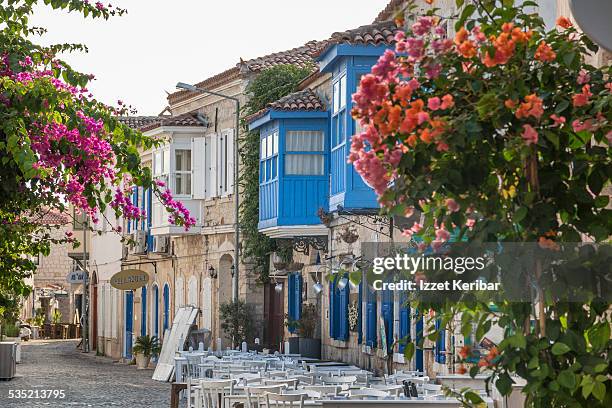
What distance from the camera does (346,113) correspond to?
23844 millimetres

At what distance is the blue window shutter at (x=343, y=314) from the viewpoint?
2736 centimetres

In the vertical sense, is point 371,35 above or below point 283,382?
above

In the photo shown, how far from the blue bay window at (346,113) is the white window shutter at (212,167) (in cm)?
1443

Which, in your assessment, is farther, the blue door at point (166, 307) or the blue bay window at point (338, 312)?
the blue door at point (166, 307)

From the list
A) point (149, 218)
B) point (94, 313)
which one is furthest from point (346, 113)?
point (94, 313)

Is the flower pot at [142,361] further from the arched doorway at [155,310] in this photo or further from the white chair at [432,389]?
the white chair at [432,389]

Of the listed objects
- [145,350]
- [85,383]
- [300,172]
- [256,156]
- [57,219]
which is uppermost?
[57,219]

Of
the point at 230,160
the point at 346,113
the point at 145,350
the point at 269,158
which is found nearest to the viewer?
the point at 346,113

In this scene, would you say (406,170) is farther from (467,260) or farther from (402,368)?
(402,368)

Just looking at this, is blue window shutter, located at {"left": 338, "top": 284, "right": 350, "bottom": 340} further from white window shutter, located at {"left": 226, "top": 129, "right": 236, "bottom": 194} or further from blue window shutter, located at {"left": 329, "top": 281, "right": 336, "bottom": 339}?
white window shutter, located at {"left": 226, "top": 129, "right": 236, "bottom": 194}

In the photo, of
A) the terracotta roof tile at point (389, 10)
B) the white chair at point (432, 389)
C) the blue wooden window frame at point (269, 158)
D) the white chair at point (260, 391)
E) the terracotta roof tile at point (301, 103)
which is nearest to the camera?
the white chair at point (260, 391)

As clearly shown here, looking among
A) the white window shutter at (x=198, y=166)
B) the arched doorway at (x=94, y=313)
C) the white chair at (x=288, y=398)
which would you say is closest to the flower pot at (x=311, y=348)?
the white window shutter at (x=198, y=166)

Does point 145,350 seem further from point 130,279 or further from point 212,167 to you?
point 212,167

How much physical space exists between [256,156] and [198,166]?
5.33 meters
